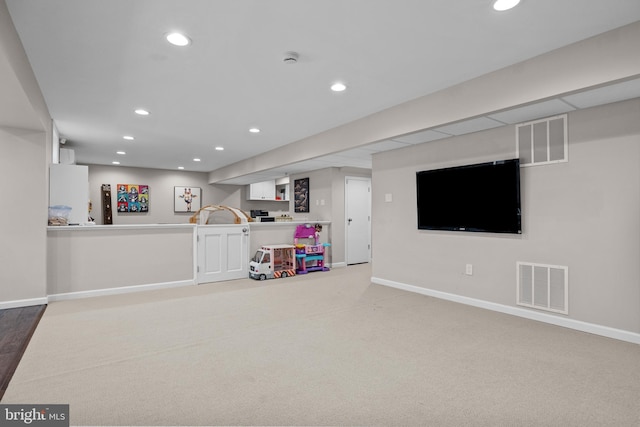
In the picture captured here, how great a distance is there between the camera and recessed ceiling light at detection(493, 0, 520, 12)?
80.4 inches

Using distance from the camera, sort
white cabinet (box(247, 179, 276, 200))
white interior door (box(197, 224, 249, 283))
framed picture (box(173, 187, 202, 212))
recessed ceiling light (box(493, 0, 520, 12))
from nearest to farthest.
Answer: recessed ceiling light (box(493, 0, 520, 12)) → white interior door (box(197, 224, 249, 283)) → framed picture (box(173, 187, 202, 212)) → white cabinet (box(247, 179, 276, 200))

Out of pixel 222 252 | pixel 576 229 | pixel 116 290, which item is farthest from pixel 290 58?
pixel 116 290

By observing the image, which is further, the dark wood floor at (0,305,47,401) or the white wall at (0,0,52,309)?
the white wall at (0,0,52,309)

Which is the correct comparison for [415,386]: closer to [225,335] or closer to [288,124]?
[225,335]

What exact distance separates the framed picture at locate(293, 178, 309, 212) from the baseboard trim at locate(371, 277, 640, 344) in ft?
10.9

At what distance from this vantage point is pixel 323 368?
2.31m

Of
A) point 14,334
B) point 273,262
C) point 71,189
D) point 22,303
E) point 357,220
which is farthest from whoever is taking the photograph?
point 357,220

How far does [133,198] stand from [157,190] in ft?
2.08

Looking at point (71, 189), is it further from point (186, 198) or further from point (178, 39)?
point (186, 198)

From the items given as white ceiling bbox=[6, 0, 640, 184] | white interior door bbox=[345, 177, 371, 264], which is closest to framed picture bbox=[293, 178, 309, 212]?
white interior door bbox=[345, 177, 371, 264]

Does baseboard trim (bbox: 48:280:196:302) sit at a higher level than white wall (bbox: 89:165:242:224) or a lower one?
lower

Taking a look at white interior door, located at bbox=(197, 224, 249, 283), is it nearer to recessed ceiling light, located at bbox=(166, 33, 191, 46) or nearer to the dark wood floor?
the dark wood floor

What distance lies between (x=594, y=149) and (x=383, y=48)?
84.0 inches

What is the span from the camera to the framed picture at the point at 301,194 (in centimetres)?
746
